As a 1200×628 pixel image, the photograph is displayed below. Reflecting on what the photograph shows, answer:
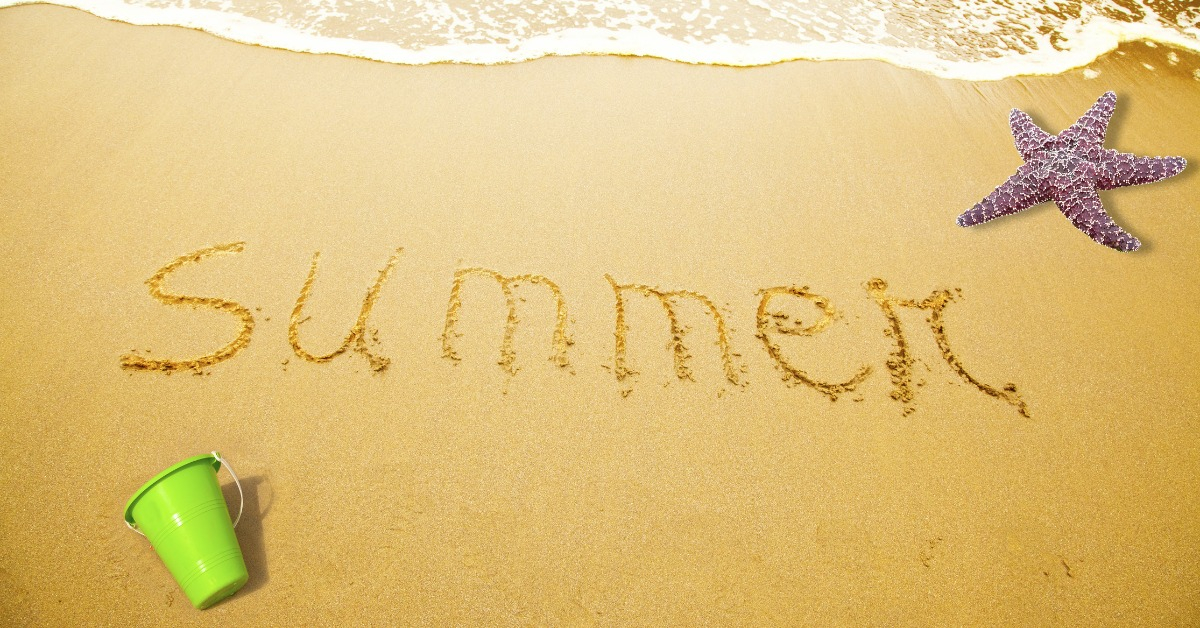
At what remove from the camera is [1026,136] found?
11.1 feet

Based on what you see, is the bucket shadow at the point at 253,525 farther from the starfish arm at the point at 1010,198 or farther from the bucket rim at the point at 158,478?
the starfish arm at the point at 1010,198

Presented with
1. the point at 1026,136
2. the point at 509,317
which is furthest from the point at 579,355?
the point at 1026,136

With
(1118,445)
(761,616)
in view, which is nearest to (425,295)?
(761,616)

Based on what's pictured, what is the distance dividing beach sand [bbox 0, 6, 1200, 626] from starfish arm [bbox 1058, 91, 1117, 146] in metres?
0.31

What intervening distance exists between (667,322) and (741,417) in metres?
0.57

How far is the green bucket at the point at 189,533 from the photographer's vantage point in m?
1.88

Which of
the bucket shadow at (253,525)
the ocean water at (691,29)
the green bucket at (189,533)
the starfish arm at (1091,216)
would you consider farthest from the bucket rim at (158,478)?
the starfish arm at (1091,216)

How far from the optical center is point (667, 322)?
2.72 meters

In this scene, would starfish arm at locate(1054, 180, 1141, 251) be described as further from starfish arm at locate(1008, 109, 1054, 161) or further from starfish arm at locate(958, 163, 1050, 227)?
starfish arm at locate(1008, 109, 1054, 161)

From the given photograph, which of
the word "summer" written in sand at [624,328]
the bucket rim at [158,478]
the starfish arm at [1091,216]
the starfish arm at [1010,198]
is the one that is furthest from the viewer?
the starfish arm at [1010,198]

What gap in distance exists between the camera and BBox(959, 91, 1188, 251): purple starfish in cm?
308

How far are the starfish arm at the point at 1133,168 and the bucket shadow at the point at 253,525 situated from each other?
4463 millimetres

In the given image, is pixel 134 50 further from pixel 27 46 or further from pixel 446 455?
pixel 446 455

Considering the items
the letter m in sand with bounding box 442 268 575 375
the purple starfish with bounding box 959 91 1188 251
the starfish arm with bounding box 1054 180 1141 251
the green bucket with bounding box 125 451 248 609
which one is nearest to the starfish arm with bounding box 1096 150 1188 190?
the purple starfish with bounding box 959 91 1188 251
